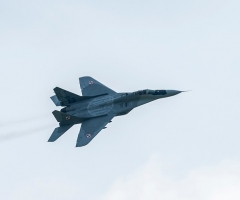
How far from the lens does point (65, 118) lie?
70250mm

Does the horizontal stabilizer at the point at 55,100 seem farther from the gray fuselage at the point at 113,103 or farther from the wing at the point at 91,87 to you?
the wing at the point at 91,87

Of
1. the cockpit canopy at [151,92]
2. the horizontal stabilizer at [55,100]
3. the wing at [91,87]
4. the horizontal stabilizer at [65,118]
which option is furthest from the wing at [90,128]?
the horizontal stabilizer at [55,100]

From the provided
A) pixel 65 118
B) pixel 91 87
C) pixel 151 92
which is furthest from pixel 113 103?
pixel 91 87

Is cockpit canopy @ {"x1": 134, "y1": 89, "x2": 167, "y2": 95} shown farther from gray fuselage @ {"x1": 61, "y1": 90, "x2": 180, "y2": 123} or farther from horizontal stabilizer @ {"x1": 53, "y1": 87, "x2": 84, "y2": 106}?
horizontal stabilizer @ {"x1": 53, "y1": 87, "x2": 84, "y2": 106}

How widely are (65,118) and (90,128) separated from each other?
3670mm

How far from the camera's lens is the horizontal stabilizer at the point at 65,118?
69.9 metres

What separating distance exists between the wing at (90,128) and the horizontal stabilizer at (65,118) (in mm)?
1144

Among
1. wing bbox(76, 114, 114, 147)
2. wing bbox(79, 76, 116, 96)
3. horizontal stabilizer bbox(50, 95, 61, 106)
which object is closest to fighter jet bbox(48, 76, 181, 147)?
wing bbox(76, 114, 114, 147)

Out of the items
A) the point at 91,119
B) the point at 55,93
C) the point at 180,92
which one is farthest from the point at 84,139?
the point at 180,92

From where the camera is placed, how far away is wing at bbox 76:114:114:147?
67.4 meters

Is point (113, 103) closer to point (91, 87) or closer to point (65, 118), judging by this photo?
point (65, 118)

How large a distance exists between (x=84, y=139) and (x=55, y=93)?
9262 millimetres

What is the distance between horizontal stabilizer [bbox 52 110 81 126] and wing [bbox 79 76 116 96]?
6186 millimetres

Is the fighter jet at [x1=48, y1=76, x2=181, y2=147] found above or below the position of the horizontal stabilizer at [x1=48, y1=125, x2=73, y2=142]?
above
